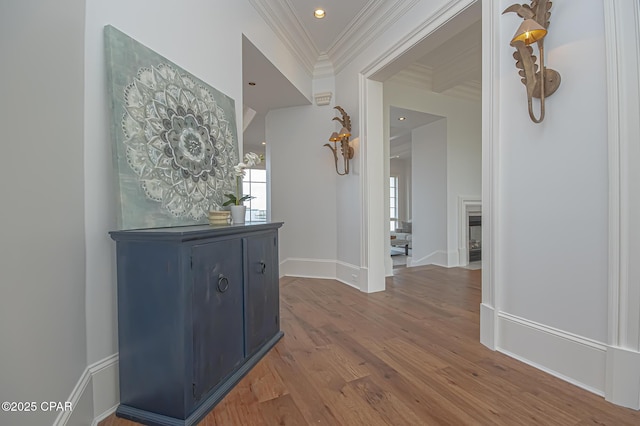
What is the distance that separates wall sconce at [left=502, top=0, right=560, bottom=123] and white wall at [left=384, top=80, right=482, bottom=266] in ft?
9.69

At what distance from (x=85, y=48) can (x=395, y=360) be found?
2.32m

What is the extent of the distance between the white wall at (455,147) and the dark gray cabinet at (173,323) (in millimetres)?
4158

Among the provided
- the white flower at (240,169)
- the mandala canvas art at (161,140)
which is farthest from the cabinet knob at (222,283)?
the white flower at (240,169)

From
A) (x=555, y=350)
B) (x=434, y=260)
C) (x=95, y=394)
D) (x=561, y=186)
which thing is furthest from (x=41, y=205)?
(x=434, y=260)

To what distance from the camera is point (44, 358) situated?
938 mm

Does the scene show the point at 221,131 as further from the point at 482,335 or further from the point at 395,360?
the point at 482,335

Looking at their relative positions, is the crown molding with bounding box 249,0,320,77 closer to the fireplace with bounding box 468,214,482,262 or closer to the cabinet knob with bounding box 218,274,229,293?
the cabinet knob with bounding box 218,274,229,293

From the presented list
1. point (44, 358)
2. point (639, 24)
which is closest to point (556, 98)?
point (639, 24)

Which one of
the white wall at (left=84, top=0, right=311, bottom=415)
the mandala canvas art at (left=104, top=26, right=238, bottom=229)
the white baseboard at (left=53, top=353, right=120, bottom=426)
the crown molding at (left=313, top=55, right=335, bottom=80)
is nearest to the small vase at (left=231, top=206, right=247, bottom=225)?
the mandala canvas art at (left=104, top=26, right=238, bottom=229)

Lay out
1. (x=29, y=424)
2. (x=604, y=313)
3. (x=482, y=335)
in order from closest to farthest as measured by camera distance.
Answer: (x=29, y=424) → (x=604, y=313) → (x=482, y=335)

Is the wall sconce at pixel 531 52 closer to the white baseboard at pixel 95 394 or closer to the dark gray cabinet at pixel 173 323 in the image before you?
the dark gray cabinet at pixel 173 323

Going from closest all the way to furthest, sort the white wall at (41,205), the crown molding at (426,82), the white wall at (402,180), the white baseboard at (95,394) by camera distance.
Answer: the white wall at (41,205) < the white baseboard at (95,394) < the crown molding at (426,82) < the white wall at (402,180)

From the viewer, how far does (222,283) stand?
1.45 m

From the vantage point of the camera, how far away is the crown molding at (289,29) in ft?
9.16
